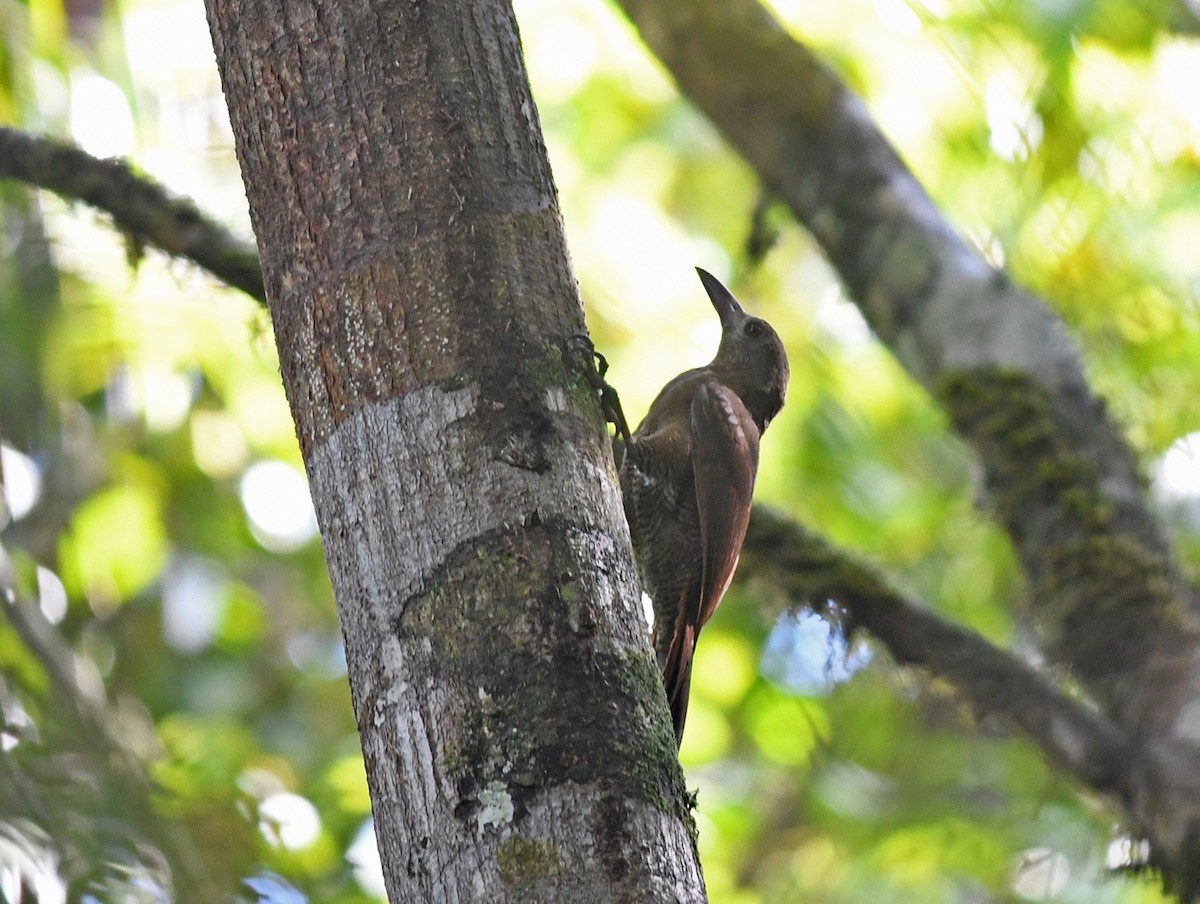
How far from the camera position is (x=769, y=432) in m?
5.02

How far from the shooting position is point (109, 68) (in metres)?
4.29

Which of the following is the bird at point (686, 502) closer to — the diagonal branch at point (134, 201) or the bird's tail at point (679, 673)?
the bird's tail at point (679, 673)

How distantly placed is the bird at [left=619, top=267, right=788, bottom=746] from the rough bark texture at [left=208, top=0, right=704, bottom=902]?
52.9 inches

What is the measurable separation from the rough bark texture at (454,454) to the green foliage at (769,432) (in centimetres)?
149

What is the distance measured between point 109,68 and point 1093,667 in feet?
11.1

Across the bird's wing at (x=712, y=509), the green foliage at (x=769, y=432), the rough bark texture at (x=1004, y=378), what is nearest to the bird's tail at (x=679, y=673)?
the bird's wing at (x=712, y=509)

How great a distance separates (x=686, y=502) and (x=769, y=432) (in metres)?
1.70

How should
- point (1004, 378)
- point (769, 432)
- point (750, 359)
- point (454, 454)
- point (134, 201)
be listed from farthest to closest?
1. point (769, 432)
2. point (750, 359)
3. point (1004, 378)
4. point (134, 201)
5. point (454, 454)

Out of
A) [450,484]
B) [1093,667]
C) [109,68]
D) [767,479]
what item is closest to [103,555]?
[109,68]

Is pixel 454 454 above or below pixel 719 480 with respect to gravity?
below

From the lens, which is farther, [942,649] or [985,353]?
[985,353]

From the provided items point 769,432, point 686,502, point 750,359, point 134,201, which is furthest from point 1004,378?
point 134,201

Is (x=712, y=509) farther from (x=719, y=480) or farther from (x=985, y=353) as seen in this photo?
(x=985, y=353)

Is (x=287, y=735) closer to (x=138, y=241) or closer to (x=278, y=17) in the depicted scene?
(x=138, y=241)
